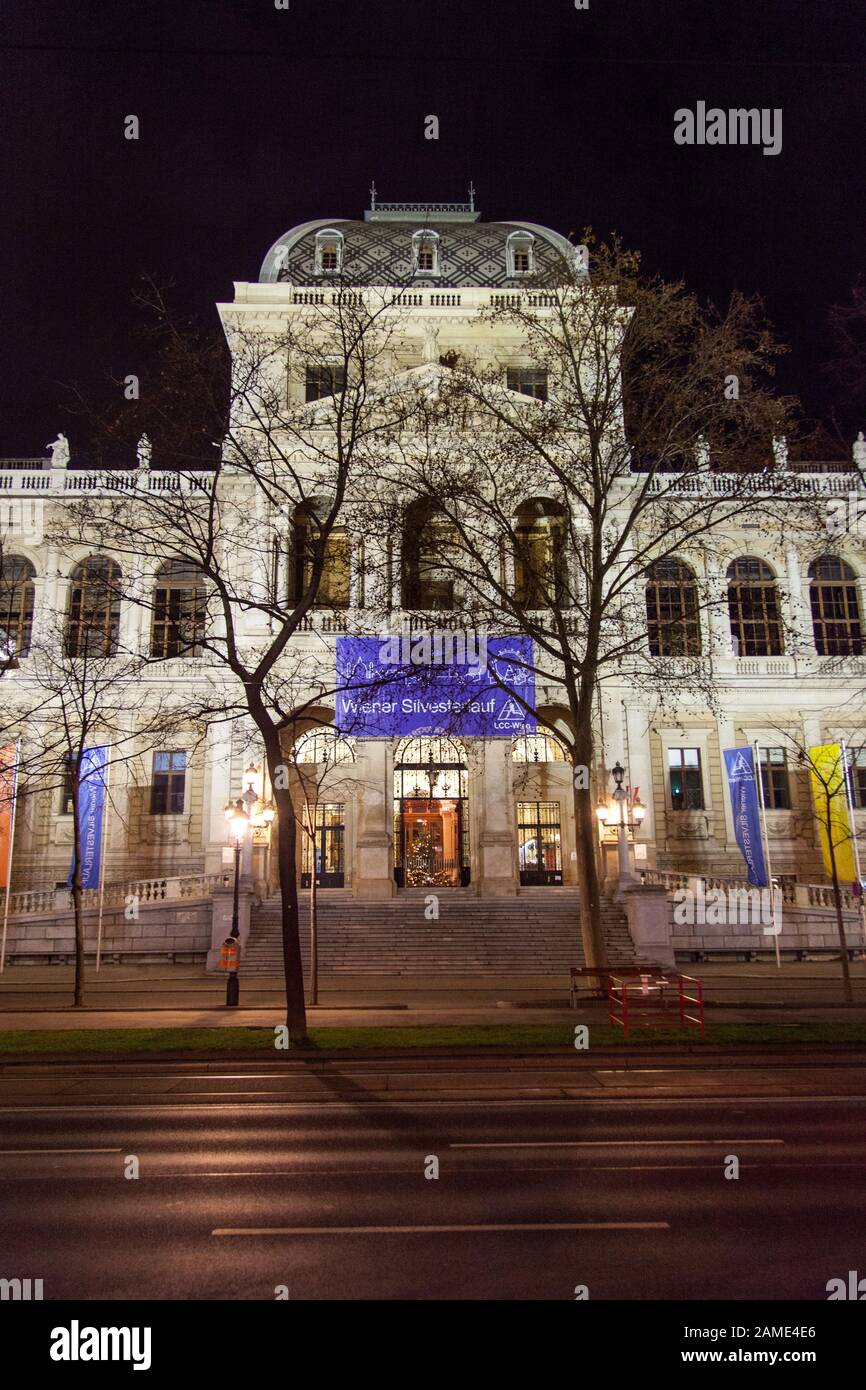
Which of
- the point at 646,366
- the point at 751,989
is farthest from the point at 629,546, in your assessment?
the point at 751,989

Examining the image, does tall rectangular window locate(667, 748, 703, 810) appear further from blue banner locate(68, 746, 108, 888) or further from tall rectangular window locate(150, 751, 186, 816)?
blue banner locate(68, 746, 108, 888)

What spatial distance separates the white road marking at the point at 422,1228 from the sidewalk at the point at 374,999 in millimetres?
11242

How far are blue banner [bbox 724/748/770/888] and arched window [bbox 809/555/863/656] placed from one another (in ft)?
41.4

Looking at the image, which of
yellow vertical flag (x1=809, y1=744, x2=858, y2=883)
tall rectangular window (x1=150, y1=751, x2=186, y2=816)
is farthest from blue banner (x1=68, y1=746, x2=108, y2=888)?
yellow vertical flag (x1=809, y1=744, x2=858, y2=883)

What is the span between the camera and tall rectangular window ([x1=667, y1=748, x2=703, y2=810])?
1519 inches

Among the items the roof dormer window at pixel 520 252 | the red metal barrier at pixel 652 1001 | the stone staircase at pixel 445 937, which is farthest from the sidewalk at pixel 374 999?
the roof dormer window at pixel 520 252

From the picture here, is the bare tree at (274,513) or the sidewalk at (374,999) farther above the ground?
the bare tree at (274,513)

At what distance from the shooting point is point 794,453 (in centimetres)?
1977

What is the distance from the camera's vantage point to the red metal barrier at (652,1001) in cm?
1688

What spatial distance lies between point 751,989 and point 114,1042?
655 inches

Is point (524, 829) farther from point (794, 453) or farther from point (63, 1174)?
point (63, 1174)

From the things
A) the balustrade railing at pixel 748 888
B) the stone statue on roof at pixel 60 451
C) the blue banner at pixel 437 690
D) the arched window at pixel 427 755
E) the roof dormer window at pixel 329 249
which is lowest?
the balustrade railing at pixel 748 888

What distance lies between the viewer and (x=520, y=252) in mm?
46031

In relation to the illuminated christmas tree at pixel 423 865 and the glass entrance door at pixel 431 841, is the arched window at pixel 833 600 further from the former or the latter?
the illuminated christmas tree at pixel 423 865
